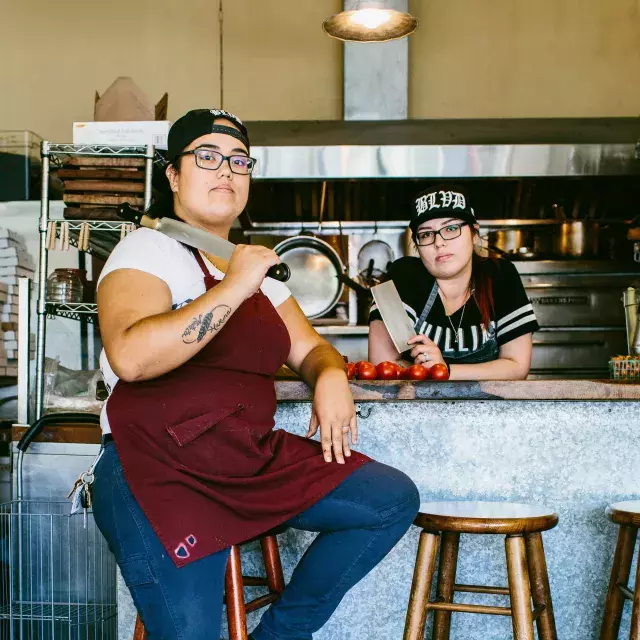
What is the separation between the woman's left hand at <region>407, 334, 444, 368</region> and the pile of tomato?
0.54 ft

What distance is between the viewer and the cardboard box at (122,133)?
350 cm

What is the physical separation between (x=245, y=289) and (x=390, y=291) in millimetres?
1392

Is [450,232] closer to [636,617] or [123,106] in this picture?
[636,617]

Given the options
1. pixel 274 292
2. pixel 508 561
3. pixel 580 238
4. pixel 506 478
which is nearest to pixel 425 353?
pixel 506 478

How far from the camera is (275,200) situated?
5.09m

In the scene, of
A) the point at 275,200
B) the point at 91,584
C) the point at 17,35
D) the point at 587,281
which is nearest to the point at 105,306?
the point at 91,584

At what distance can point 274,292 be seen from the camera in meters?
2.05

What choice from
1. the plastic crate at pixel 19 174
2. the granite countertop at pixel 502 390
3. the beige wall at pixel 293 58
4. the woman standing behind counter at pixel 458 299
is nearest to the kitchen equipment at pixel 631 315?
the woman standing behind counter at pixel 458 299

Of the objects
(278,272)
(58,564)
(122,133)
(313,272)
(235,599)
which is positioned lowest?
(58,564)

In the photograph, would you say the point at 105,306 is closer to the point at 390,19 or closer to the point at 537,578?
the point at 537,578

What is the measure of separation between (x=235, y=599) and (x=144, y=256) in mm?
775

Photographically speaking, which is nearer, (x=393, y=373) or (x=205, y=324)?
(x=205, y=324)

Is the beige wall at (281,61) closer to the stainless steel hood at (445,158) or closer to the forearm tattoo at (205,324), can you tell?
the stainless steel hood at (445,158)

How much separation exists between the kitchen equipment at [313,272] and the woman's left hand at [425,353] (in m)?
2.46
